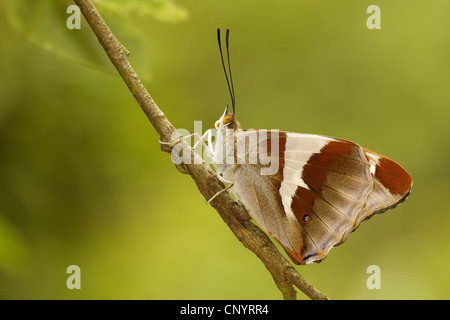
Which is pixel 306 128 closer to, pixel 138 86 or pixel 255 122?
pixel 255 122

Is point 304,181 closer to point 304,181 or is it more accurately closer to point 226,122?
point 304,181

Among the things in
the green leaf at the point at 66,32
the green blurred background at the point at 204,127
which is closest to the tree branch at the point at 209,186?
the green leaf at the point at 66,32

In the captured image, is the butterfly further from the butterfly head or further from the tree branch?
the tree branch

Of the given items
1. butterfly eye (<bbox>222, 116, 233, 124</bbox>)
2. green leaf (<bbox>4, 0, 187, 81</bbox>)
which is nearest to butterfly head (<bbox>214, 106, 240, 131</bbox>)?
butterfly eye (<bbox>222, 116, 233, 124</bbox>)

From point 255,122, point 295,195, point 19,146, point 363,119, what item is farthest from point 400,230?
point 19,146

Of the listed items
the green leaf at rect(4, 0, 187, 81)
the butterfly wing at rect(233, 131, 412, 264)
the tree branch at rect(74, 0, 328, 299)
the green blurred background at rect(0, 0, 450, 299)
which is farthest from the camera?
the green blurred background at rect(0, 0, 450, 299)

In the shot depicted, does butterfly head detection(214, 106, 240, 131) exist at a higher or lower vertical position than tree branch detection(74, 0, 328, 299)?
higher
